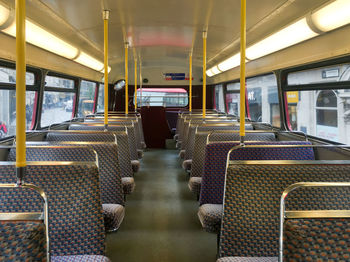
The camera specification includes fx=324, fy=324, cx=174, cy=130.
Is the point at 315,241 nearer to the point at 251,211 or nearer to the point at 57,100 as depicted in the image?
the point at 251,211

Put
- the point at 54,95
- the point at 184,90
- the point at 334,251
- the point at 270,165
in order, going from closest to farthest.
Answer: the point at 334,251
the point at 270,165
the point at 54,95
the point at 184,90

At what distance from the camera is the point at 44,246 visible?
3.55ft

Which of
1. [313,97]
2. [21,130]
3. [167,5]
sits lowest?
[21,130]

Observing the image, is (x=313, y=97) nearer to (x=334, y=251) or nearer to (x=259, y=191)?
(x=259, y=191)

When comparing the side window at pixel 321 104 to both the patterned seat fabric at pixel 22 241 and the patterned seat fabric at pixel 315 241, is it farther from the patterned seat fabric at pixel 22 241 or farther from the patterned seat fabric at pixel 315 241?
the patterned seat fabric at pixel 22 241

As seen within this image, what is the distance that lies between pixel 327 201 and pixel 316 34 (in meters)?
2.01

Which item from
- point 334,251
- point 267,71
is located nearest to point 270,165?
point 334,251

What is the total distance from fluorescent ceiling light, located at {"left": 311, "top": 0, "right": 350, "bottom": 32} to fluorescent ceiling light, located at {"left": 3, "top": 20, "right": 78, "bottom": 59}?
2922mm

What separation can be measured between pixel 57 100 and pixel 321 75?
4.33m

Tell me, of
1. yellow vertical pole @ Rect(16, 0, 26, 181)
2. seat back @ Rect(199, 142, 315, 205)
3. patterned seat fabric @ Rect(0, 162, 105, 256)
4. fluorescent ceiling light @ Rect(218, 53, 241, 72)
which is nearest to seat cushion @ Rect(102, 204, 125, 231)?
patterned seat fabric @ Rect(0, 162, 105, 256)

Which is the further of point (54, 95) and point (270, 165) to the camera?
point (54, 95)

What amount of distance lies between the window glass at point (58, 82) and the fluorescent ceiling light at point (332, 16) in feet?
12.6

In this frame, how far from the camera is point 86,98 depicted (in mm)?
7898

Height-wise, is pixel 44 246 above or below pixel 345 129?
below
